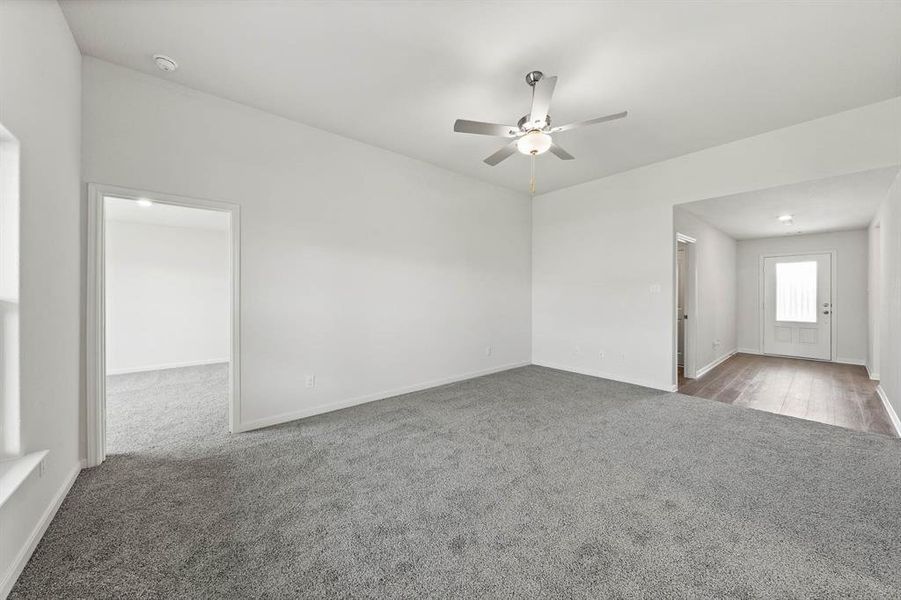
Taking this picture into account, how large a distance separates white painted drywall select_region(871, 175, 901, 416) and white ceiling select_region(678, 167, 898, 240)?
210 millimetres

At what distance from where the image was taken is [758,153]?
143 inches

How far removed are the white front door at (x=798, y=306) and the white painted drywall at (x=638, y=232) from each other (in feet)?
14.5

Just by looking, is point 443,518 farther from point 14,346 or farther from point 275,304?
point 275,304

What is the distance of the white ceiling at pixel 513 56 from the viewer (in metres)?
2.07

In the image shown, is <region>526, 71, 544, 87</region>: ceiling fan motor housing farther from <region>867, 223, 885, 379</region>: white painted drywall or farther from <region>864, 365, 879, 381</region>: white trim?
<region>864, 365, 879, 381</region>: white trim

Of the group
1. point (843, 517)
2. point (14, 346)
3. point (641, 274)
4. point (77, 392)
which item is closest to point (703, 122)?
point (641, 274)

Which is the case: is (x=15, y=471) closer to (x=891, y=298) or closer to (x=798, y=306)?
(x=891, y=298)

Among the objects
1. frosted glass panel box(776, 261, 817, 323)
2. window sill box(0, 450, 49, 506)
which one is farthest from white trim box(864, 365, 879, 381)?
window sill box(0, 450, 49, 506)

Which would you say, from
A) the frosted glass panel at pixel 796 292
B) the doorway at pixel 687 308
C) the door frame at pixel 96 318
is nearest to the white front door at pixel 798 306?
the frosted glass panel at pixel 796 292

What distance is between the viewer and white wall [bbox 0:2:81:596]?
5.18ft

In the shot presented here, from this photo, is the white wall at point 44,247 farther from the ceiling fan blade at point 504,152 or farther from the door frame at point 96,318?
the ceiling fan blade at point 504,152

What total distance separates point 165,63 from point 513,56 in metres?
2.59

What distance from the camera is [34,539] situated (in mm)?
1690

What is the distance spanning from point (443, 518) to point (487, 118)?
330cm
